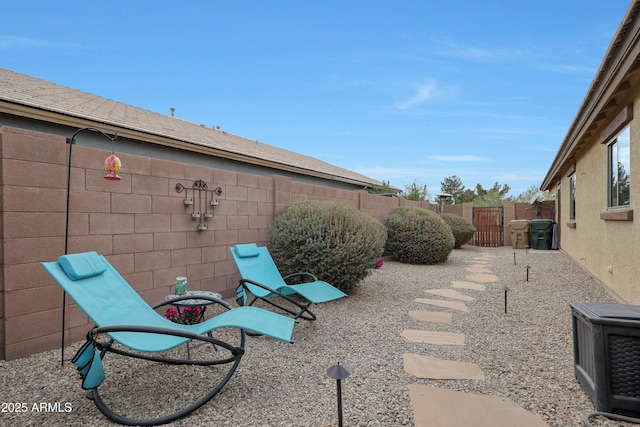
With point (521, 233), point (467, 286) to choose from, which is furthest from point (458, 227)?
point (467, 286)

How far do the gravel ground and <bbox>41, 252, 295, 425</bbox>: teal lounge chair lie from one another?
0.52 ft

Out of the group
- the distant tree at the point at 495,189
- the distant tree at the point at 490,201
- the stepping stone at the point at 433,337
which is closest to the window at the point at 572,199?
the stepping stone at the point at 433,337

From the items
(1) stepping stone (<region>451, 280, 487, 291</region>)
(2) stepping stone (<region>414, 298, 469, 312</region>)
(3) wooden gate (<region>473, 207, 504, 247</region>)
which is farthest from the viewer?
(3) wooden gate (<region>473, 207, 504, 247</region>)

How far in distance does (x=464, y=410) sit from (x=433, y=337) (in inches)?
58.0

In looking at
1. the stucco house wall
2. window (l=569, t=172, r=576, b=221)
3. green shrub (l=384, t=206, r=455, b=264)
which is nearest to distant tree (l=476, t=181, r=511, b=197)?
window (l=569, t=172, r=576, b=221)

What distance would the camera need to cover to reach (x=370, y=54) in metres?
9.87

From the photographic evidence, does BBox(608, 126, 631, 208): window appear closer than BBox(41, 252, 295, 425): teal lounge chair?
No

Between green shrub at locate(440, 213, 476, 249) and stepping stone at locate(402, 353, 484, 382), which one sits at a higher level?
green shrub at locate(440, 213, 476, 249)

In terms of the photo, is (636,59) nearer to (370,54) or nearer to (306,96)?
(370,54)

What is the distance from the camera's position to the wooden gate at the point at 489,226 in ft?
50.9

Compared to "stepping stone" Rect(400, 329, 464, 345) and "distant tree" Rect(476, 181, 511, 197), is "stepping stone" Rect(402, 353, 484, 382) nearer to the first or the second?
"stepping stone" Rect(400, 329, 464, 345)

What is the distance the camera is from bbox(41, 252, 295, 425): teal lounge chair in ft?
7.09

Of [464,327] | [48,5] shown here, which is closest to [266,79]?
[48,5]

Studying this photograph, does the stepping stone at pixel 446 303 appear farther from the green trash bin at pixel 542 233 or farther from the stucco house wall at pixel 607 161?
the green trash bin at pixel 542 233
